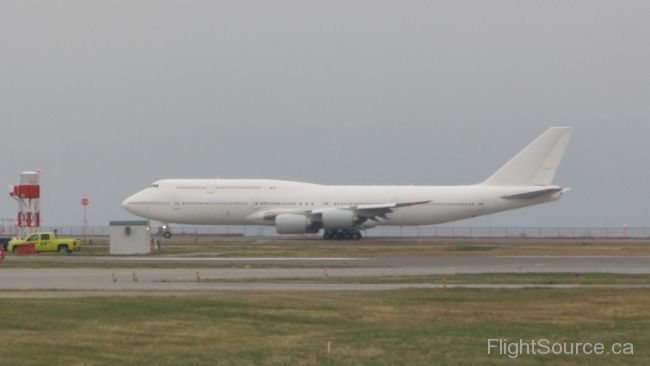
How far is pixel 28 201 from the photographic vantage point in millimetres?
54781

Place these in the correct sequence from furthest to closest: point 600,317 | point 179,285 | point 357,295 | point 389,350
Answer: point 179,285 < point 357,295 < point 600,317 < point 389,350

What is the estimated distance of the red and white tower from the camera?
54.1m

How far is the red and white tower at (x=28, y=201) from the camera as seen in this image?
177 ft

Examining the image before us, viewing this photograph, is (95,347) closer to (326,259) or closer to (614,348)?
(614,348)

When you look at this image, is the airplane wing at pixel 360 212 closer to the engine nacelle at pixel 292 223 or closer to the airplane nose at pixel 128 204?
the engine nacelle at pixel 292 223

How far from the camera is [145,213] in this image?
62.1 meters

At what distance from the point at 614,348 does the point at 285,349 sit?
5.44 m

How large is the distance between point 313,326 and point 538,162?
4660cm

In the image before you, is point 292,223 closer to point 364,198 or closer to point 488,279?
point 364,198

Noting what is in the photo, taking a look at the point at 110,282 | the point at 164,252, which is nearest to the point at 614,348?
the point at 110,282

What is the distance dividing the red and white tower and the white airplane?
29.6 feet

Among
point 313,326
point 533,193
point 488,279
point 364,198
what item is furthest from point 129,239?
point 313,326

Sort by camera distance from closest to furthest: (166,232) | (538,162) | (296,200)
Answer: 1. (538,162)
2. (296,200)
3. (166,232)

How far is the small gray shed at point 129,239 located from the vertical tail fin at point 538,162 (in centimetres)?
2712
